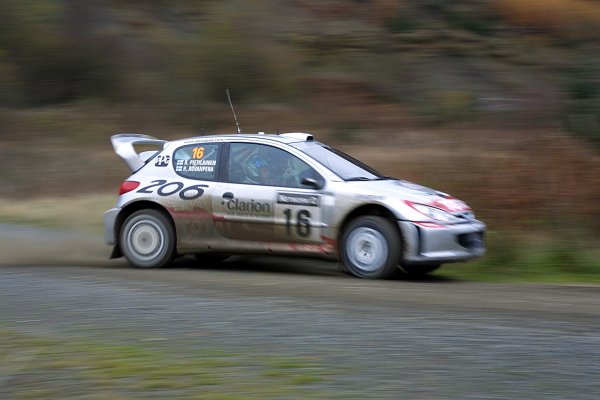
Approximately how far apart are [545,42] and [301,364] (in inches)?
1339

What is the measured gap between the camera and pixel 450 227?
9.88m

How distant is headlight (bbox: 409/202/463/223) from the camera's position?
9.88 meters

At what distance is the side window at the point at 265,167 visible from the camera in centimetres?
1049

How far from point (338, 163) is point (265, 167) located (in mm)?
852

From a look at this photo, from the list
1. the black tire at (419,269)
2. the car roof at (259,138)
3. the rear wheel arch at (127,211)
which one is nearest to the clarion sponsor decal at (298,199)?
the car roof at (259,138)

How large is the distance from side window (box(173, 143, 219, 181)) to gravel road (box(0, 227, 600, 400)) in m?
1.27

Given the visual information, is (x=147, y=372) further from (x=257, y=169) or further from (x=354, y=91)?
(x=354, y=91)

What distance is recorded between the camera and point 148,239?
36.4 ft

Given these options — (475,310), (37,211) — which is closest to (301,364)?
(475,310)

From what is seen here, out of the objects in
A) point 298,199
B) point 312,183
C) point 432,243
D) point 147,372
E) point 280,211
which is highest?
point 312,183

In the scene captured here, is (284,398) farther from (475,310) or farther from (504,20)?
(504,20)

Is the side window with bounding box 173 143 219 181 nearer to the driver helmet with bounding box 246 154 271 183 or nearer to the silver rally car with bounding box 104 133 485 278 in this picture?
the silver rally car with bounding box 104 133 485 278

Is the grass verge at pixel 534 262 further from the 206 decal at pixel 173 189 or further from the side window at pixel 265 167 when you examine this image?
the 206 decal at pixel 173 189

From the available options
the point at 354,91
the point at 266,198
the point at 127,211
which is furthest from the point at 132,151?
the point at 354,91
